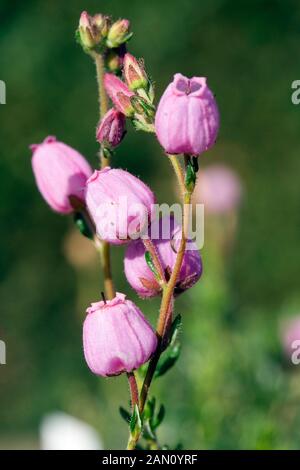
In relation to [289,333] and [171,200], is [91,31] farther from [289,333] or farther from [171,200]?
[171,200]

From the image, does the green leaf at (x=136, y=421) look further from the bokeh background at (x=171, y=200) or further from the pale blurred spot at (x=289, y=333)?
the pale blurred spot at (x=289, y=333)

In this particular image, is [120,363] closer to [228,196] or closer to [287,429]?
[287,429]

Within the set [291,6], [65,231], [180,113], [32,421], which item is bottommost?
[32,421]

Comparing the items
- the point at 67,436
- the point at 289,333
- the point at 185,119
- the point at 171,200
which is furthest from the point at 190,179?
the point at 171,200

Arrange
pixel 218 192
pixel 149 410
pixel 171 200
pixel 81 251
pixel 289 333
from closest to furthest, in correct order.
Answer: pixel 149 410
pixel 289 333
pixel 81 251
pixel 218 192
pixel 171 200

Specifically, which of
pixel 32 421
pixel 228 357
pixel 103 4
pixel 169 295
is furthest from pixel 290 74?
pixel 169 295

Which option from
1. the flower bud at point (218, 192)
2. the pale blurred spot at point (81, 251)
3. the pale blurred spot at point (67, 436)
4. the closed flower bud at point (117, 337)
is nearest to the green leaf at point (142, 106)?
the closed flower bud at point (117, 337)
